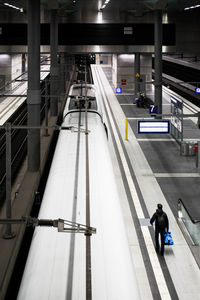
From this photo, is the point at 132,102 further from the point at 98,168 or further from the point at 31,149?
the point at 98,168

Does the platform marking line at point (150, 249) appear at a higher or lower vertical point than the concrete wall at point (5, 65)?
lower

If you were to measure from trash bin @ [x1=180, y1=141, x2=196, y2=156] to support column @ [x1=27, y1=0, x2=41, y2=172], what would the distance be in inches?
361

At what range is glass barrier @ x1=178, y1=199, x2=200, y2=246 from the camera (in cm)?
1093

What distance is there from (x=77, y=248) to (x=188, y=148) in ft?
51.0

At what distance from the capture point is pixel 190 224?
1166 cm

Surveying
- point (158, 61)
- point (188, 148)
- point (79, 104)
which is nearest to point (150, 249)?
point (79, 104)

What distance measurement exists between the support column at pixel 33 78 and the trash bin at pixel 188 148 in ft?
30.1

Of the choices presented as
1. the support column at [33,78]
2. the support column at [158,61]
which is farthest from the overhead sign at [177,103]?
the support column at [33,78]

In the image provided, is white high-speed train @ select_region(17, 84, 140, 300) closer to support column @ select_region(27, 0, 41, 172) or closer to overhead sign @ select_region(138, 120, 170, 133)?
support column @ select_region(27, 0, 41, 172)

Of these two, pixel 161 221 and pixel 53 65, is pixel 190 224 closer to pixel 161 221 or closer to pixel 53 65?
pixel 161 221

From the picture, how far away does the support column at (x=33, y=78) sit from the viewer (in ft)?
38.5

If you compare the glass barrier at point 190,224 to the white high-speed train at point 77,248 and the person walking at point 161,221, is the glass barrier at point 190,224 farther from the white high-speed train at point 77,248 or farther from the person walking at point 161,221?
the white high-speed train at point 77,248

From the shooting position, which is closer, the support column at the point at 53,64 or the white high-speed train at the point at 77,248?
the white high-speed train at the point at 77,248

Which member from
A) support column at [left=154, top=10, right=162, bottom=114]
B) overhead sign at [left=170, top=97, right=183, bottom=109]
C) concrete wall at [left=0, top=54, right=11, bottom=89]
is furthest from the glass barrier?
concrete wall at [left=0, top=54, right=11, bottom=89]
